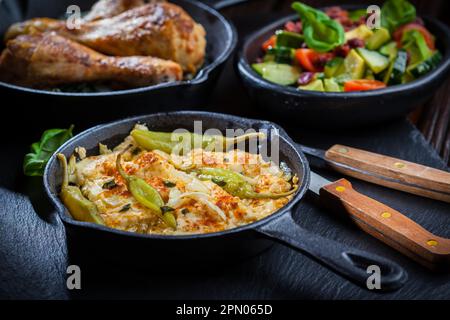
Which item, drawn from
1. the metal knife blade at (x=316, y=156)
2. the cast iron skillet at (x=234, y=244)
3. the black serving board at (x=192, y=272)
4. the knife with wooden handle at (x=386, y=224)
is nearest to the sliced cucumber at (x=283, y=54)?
the metal knife blade at (x=316, y=156)

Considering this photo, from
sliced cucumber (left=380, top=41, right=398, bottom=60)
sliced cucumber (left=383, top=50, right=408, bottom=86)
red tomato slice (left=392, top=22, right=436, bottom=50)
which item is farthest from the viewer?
red tomato slice (left=392, top=22, right=436, bottom=50)

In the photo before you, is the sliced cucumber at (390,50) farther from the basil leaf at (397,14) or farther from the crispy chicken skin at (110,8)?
the crispy chicken skin at (110,8)

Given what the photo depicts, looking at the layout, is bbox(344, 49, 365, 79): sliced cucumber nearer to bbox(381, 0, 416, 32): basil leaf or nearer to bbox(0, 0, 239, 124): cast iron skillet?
bbox(381, 0, 416, 32): basil leaf

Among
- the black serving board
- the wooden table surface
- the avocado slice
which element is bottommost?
the wooden table surface

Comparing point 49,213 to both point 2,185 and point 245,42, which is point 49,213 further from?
point 245,42

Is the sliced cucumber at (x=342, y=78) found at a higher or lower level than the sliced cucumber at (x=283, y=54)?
lower

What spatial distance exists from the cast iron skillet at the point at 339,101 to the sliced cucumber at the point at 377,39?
34 cm

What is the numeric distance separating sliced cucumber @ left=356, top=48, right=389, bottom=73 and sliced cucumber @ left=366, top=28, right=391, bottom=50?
0.28 ft

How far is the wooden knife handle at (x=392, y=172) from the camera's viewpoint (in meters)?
2.46

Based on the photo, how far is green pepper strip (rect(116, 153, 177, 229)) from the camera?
2094mm

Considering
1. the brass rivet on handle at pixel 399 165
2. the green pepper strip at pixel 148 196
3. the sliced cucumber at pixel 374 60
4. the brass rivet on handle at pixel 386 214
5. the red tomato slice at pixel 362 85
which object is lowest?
the brass rivet on handle at pixel 399 165

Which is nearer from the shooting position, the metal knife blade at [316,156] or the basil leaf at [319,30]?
the metal knife blade at [316,156]

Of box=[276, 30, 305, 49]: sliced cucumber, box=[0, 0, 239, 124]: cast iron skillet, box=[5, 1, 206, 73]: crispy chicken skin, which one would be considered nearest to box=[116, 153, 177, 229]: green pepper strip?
box=[0, 0, 239, 124]: cast iron skillet

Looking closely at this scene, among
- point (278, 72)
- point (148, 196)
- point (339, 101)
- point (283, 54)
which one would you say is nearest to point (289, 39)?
point (283, 54)
